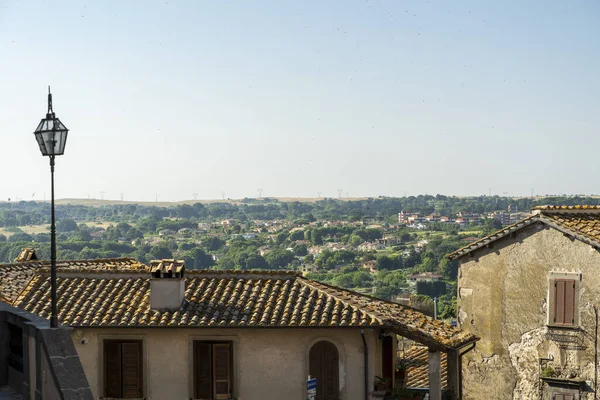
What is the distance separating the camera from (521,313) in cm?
2931

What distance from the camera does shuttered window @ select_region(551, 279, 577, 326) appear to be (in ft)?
93.6

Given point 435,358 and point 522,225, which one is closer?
point 435,358

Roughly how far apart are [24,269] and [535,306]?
15.0m

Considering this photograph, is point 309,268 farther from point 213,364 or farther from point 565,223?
point 213,364

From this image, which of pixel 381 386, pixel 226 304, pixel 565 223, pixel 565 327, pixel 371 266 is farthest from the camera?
pixel 371 266

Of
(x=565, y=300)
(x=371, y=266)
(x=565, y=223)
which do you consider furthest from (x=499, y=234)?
(x=371, y=266)

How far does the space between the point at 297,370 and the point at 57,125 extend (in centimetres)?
962

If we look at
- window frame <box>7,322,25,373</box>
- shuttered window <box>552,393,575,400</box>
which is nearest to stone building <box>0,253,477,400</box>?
shuttered window <box>552,393,575,400</box>

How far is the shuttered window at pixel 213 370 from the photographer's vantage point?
2198cm

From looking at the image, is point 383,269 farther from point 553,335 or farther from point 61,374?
point 61,374

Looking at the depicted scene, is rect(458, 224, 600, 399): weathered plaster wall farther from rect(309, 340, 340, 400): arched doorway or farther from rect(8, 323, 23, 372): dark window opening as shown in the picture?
rect(8, 323, 23, 372): dark window opening

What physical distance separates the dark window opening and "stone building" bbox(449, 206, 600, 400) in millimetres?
19368

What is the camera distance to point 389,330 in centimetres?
2164

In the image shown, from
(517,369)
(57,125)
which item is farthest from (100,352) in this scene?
(517,369)
